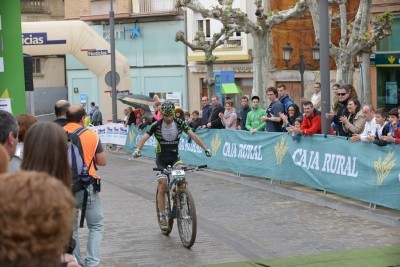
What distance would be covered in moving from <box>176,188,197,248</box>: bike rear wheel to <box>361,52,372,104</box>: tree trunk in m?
19.7

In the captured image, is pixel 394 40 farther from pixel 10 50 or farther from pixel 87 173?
pixel 87 173

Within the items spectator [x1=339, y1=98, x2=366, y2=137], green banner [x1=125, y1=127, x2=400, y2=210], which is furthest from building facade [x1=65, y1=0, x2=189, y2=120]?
spectator [x1=339, y1=98, x2=366, y2=137]

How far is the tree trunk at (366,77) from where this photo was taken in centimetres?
2955

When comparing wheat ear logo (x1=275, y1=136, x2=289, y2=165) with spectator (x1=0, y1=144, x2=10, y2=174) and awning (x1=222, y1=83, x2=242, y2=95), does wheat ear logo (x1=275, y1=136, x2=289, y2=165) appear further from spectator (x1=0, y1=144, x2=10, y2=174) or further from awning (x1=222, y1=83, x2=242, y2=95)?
awning (x1=222, y1=83, x2=242, y2=95)

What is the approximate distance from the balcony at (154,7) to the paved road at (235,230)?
27522 mm

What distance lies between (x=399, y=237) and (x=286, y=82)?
2611 centimetres

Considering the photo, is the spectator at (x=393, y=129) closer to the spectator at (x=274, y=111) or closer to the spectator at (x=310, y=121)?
the spectator at (x=310, y=121)

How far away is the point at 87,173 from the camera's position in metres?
7.89

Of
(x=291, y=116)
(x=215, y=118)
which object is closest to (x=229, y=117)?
(x=215, y=118)

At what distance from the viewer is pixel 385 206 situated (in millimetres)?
12070

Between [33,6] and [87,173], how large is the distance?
140 feet

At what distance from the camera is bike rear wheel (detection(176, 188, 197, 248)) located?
33.0ft

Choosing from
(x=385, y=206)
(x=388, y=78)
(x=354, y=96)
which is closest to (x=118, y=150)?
(x=388, y=78)

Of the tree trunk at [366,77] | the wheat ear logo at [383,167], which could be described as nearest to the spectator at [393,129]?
the wheat ear logo at [383,167]
